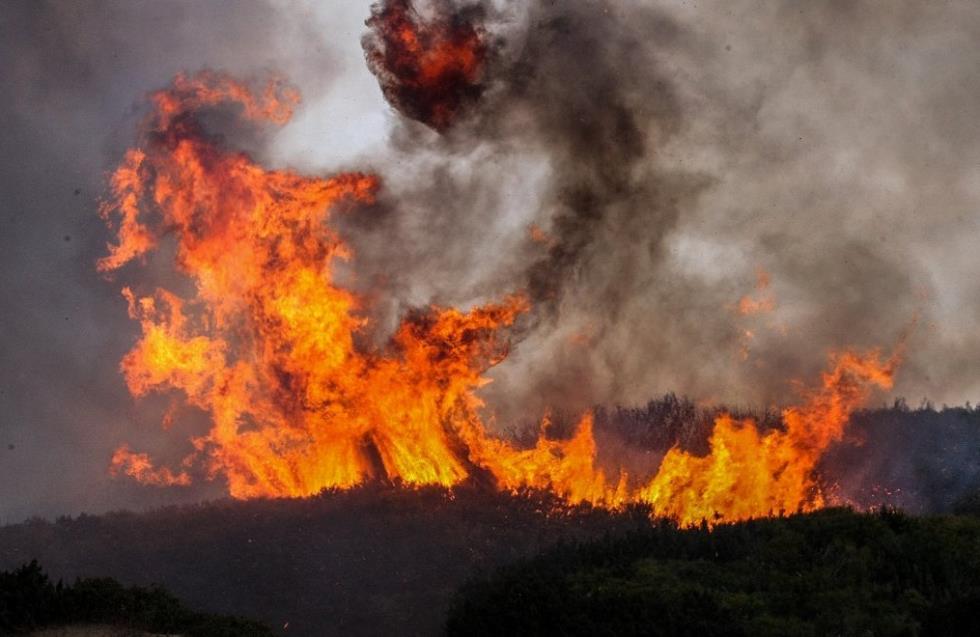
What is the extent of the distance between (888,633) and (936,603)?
1.23 metres

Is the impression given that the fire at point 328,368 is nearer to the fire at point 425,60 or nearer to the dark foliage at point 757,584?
the fire at point 425,60

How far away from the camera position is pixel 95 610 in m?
16.9

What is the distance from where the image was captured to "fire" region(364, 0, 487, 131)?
Result: 31.2 m

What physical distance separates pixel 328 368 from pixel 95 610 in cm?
1414

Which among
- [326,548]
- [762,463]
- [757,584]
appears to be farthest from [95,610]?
[762,463]

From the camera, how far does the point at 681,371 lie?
40.5 meters

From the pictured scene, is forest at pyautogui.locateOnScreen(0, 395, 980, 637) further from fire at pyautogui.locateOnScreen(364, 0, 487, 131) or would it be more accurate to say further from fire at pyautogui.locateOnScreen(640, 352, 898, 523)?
fire at pyautogui.locateOnScreen(364, 0, 487, 131)

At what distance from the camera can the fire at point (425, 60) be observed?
31.2m

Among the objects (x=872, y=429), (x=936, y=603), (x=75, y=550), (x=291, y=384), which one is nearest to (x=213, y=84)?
(x=291, y=384)

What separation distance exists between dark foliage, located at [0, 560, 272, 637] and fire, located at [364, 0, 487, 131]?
17.5m

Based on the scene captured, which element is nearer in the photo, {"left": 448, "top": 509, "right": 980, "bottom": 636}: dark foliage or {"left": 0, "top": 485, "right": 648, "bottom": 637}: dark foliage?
{"left": 448, "top": 509, "right": 980, "bottom": 636}: dark foliage

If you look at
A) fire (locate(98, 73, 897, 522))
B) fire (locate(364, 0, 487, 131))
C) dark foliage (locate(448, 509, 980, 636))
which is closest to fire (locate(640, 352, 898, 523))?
fire (locate(98, 73, 897, 522))

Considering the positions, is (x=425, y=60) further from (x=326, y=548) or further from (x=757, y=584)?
(x=757, y=584)

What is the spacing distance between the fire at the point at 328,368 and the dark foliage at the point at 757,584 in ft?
32.1
